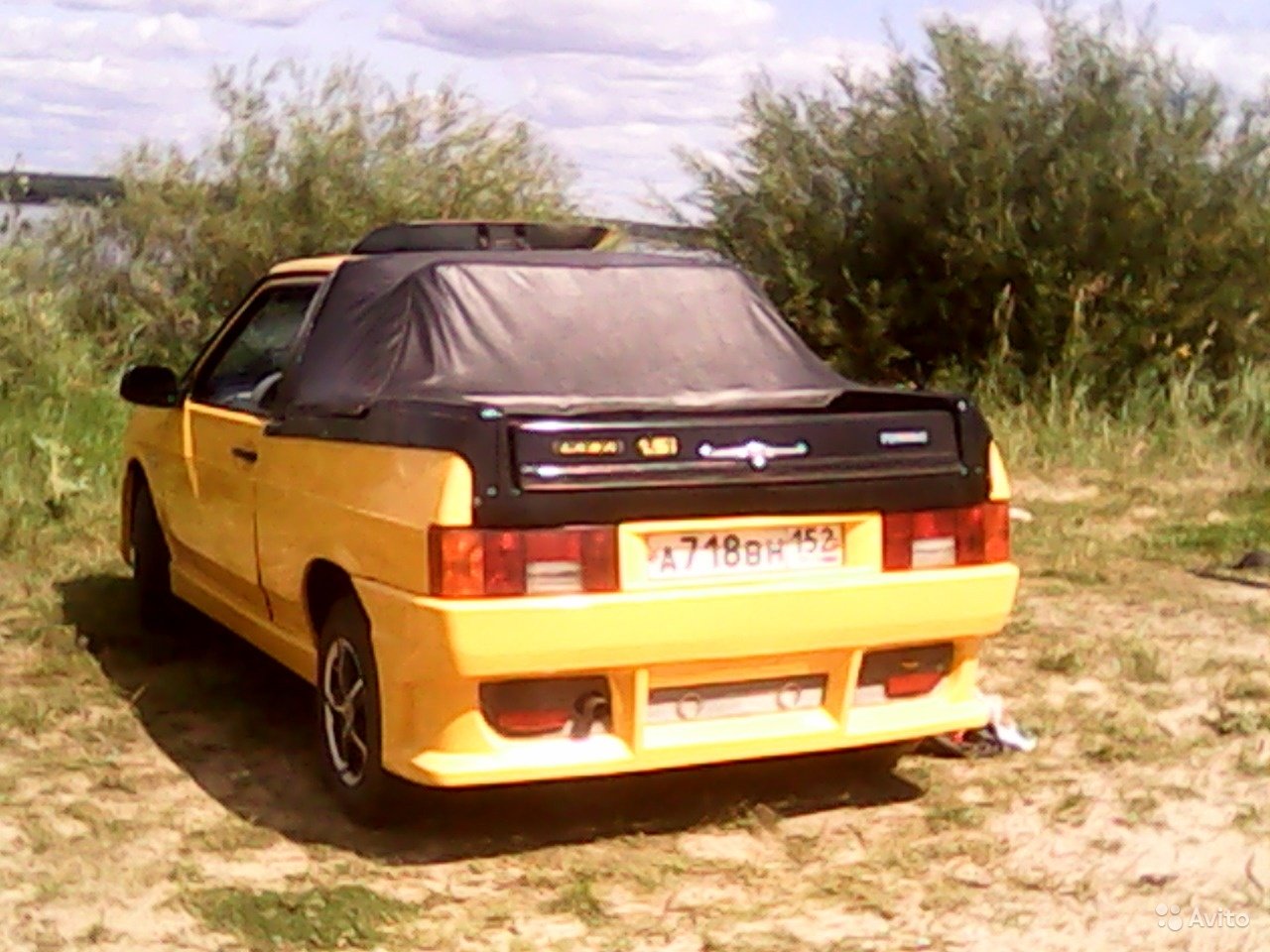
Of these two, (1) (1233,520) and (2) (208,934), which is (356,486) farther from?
(1) (1233,520)

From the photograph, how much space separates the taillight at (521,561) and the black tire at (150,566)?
3280mm

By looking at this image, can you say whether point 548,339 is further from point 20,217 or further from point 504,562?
point 20,217

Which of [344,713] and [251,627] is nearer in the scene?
[344,713]

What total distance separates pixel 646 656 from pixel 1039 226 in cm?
1029

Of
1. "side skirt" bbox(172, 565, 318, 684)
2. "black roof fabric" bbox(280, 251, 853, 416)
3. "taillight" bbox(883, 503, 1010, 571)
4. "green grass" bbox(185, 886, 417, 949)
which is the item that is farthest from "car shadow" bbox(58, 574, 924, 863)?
"black roof fabric" bbox(280, 251, 853, 416)

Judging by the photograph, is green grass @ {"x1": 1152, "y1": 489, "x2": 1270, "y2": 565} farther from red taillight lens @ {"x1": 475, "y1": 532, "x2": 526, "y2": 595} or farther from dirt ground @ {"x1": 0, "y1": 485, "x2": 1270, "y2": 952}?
red taillight lens @ {"x1": 475, "y1": 532, "x2": 526, "y2": 595}

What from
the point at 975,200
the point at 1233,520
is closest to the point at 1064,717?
the point at 1233,520

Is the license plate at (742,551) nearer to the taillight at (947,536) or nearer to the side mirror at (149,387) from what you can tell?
the taillight at (947,536)

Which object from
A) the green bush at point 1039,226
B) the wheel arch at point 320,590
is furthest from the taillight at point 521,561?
the green bush at point 1039,226

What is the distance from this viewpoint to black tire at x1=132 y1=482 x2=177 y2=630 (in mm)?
7879

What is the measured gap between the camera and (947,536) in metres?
5.45

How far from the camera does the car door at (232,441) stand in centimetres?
642

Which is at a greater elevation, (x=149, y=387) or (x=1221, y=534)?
(x=149, y=387)

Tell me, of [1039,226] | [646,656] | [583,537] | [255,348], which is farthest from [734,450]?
[1039,226]
